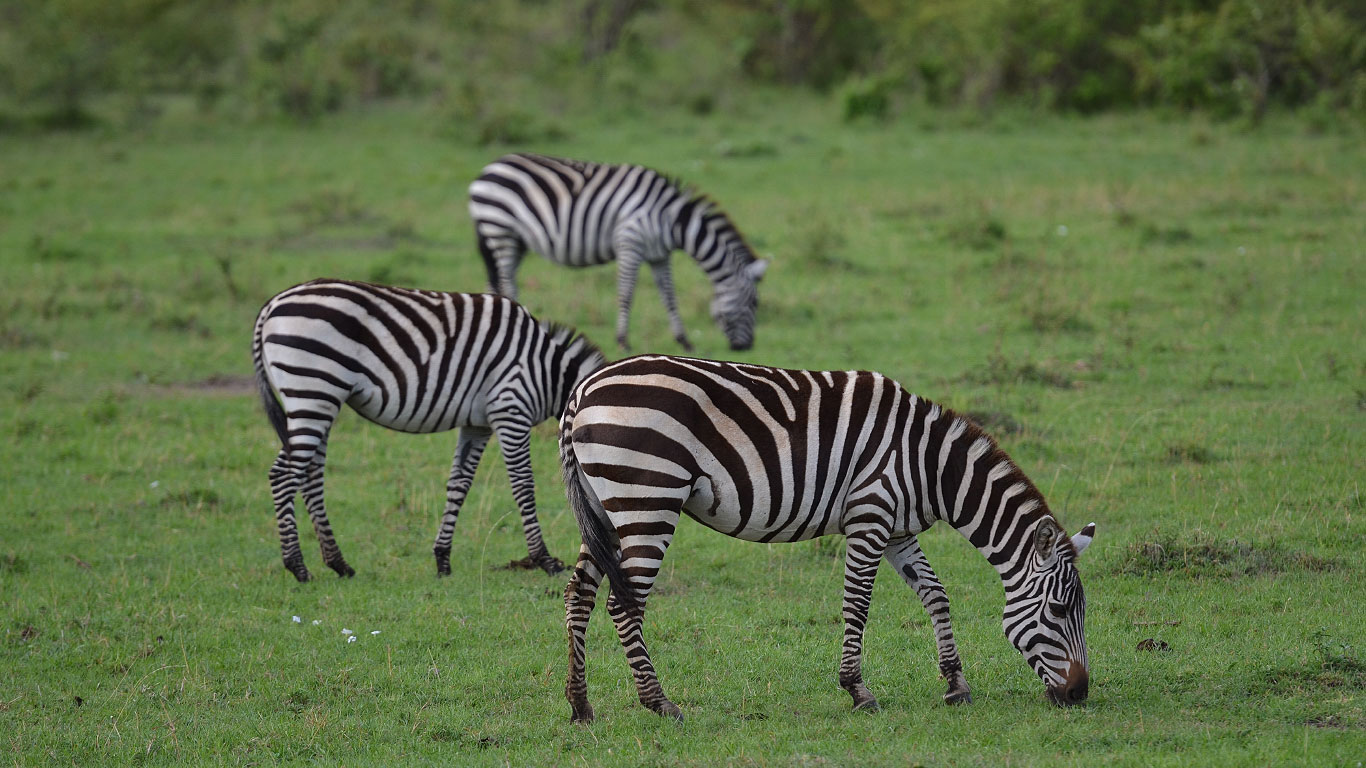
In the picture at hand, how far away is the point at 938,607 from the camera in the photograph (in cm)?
654

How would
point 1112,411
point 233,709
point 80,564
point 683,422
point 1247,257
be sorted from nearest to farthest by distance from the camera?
1. point 683,422
2. point 233,709
3. point 80,564
4. point 1112,411
5. point 1247,257

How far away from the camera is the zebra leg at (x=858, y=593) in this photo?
6320 mm

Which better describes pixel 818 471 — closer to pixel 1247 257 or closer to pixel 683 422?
pixel 683 422

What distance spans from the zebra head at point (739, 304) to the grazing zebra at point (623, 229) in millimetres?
11

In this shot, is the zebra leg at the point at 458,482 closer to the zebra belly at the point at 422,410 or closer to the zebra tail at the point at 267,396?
the zebra belly at the point at 422,410

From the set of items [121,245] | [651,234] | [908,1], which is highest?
[908,1]

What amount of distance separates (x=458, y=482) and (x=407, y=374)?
2.84 ft

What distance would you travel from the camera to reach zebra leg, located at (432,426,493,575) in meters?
8.91

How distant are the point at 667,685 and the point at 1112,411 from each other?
6.05 metres

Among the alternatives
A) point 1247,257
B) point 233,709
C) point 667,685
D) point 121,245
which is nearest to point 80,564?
point 233,709

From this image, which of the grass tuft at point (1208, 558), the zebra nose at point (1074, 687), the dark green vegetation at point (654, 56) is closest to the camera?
the zebra nose at point (1074, 687)

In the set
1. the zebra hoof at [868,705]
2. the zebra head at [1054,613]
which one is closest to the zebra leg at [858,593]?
the zebra hoof at [868,705]

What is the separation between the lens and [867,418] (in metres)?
6.42

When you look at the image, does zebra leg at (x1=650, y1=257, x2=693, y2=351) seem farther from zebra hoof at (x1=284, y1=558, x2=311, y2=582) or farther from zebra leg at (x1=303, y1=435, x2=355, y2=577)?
zebra hoof at (x1=284, y1=558, x2=311, y2=582)
